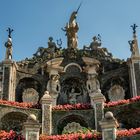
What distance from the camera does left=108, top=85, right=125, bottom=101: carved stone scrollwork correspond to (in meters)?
44.1

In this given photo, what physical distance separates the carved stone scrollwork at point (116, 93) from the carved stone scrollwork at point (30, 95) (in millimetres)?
6922

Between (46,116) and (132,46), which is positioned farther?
(132,46)

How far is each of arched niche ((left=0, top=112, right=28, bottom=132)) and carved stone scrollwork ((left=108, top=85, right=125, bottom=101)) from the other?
10464mm

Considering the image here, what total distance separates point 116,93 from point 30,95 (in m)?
8.08

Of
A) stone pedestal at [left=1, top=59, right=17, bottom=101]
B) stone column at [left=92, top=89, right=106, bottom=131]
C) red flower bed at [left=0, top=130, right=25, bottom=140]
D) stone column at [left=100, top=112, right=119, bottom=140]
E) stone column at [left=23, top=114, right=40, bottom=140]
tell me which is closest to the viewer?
stone column at [left=100, top=112, right=119, bottom=140]

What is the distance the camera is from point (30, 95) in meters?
44.8

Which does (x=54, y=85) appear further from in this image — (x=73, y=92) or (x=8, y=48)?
(x=8, y=48)

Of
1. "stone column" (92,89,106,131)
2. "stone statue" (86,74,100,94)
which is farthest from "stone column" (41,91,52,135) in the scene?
"stone statue" (86,74,100,94)

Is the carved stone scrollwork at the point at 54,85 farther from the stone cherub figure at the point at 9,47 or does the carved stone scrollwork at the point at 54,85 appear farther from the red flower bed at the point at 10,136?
the red flower bed at the point at 10,136

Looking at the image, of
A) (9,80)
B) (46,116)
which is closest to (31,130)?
(46,116)

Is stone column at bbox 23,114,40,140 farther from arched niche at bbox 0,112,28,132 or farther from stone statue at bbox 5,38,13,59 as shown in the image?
stone statue at bbox 5,38,13,59

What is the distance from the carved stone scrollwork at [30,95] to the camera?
4442cm

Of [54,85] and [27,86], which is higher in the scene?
[27,86]

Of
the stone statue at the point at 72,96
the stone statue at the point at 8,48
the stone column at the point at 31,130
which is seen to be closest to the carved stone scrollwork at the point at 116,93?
the stone statue at the point at 72,96
